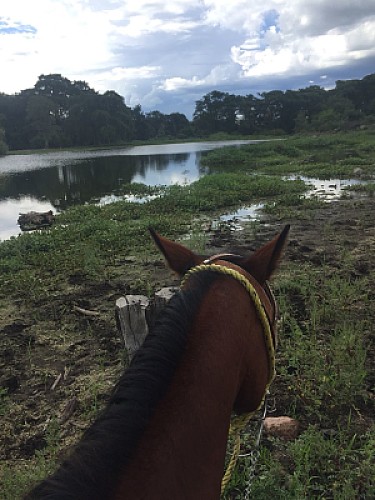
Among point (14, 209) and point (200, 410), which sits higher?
point (200, 410)

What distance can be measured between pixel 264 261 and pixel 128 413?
0.69 meters

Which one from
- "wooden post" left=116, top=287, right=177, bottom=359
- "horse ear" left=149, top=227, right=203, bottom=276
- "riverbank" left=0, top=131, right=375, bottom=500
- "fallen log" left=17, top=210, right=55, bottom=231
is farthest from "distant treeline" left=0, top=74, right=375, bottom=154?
"horse ear" left=149, top=227, right=203, bottom=276

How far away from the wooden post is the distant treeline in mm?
58176

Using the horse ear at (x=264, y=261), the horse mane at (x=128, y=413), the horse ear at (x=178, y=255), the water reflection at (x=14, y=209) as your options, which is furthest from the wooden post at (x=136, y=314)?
the water reflection at (x=14, y=209)

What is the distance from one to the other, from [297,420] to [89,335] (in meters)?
2.84

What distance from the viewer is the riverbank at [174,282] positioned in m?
2.91

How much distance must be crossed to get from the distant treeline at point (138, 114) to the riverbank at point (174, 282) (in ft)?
175

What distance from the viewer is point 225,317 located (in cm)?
133

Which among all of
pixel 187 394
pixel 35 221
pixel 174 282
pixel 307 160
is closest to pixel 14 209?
pixel 35 221

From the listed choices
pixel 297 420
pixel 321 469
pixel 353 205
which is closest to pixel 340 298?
pixel 297 420

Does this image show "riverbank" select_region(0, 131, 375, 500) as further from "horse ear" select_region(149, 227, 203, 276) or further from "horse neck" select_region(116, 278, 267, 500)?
"horse neck" select_region(116, 278, 267, 500)

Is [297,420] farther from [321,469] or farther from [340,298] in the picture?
[340,298]

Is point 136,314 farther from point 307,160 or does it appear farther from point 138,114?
point 138,114

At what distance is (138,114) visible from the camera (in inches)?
3880
